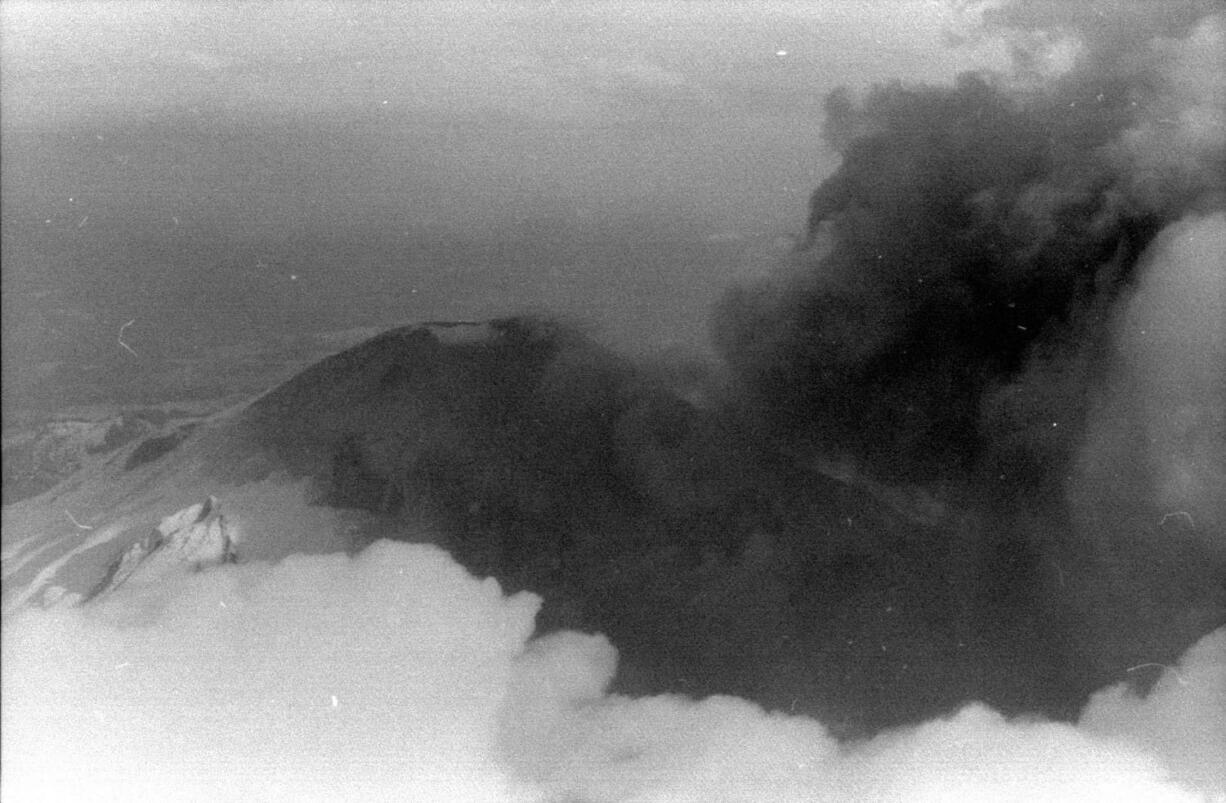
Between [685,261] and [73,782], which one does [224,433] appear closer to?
[73,782]

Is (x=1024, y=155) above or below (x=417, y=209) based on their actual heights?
above

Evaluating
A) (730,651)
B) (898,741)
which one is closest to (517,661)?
(730,651)

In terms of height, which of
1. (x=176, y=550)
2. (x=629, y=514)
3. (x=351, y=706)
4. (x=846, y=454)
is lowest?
(x=351, y=706)

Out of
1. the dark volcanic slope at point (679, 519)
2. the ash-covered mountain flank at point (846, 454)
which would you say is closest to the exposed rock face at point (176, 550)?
the ash-covered mountain flank at point (846, 454)

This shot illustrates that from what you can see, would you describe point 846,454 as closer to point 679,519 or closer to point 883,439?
point 883,439

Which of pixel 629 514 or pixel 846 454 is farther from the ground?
pixel 846 454

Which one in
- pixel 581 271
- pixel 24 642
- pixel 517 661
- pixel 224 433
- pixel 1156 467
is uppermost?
pixel 581 271

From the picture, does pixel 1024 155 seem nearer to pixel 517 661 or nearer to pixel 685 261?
pixel 685 261

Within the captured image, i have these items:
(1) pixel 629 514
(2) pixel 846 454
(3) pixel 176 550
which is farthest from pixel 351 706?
(2) pixel 846 454
